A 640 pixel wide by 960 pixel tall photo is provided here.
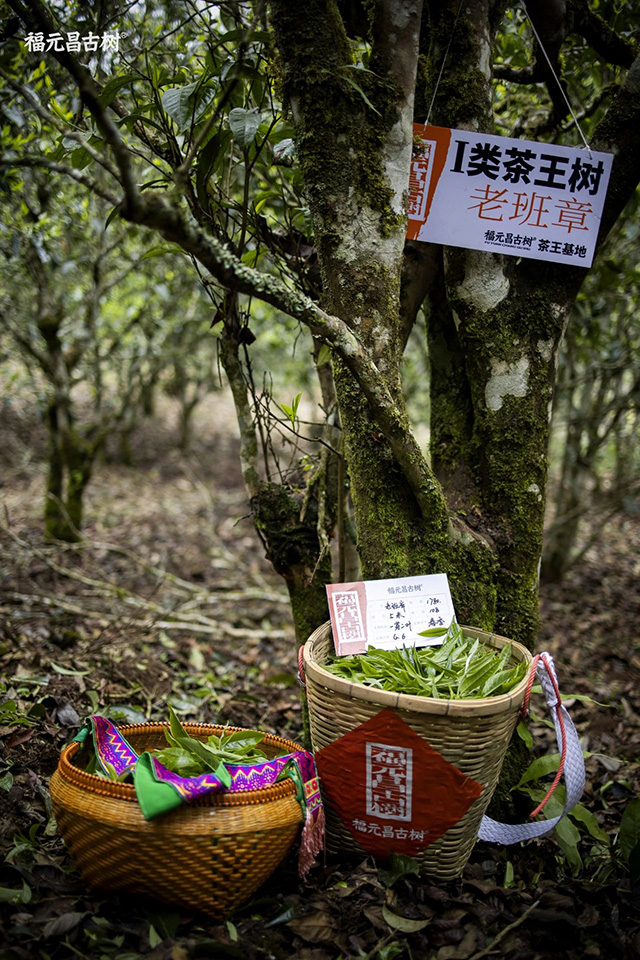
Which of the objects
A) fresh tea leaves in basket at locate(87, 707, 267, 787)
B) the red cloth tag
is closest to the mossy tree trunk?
the red cloth tag

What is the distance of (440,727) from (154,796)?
74 centimetres

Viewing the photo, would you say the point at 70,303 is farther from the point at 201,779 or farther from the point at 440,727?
the point at 440,727

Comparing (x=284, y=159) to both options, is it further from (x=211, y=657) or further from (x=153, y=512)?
(x=153, y=512)

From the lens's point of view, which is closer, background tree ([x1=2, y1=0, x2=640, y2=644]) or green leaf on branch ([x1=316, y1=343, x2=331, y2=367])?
background tree ([x1=2, y1=0, x2=640, y2=644])

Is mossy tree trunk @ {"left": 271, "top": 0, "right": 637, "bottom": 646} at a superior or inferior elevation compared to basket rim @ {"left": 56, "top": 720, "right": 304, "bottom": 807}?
superior

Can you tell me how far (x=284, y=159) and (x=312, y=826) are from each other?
225 centimetres

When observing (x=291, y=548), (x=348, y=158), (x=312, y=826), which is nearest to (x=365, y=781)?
(x=312, y=826)

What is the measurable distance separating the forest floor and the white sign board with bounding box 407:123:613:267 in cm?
138

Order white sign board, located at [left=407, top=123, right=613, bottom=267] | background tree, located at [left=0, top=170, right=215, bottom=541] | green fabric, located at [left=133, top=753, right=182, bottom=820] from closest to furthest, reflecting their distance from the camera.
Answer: green fabric, located at [left=133, top=753, right=182, bottom=820] → white sign board, located at [left=407, top=123, right=613, bottom=267] → background tree, located at [left=0, top=170, right=215, bottom=541]

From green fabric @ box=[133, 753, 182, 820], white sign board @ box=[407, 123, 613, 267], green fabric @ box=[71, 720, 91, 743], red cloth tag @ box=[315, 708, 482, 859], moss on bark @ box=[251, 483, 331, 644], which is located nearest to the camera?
green fabric @ box=[133, 753, 182, 820]

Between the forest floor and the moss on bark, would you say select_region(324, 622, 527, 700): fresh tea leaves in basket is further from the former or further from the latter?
the forest floor

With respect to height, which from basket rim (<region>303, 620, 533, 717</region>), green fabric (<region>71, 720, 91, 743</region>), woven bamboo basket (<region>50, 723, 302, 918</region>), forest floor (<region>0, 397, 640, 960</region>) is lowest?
forest floor (<region>0, 397, 640, 960</region>)

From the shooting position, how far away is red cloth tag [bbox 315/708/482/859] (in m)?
1.68

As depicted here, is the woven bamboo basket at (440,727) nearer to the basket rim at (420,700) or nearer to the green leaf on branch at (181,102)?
the basket rim at (420,700)
